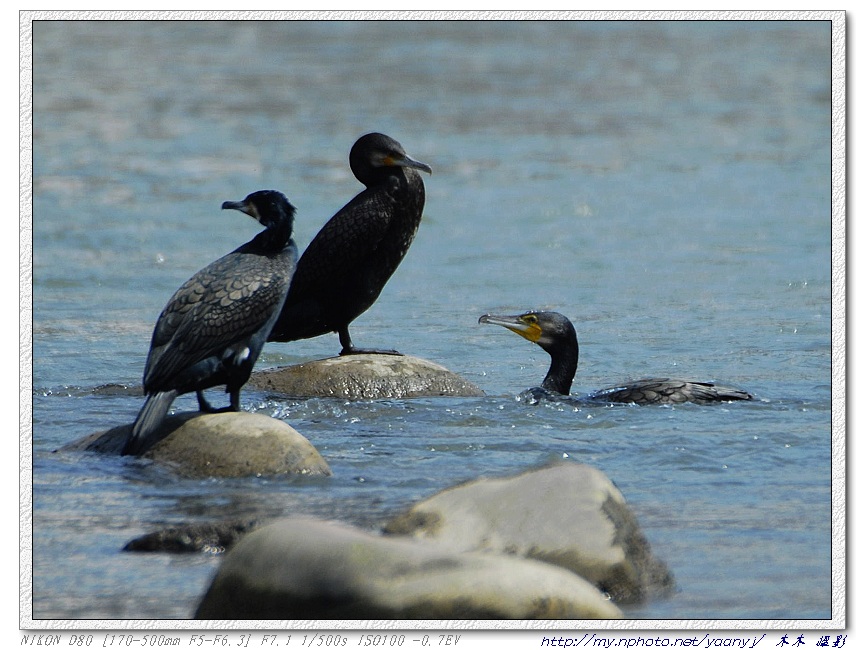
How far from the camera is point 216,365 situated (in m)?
6.73

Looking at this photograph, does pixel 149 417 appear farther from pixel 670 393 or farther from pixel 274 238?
pixel 670 393

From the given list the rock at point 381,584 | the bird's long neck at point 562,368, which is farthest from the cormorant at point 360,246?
the rock at point 381,584

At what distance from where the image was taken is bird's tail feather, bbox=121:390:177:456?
21.2ft

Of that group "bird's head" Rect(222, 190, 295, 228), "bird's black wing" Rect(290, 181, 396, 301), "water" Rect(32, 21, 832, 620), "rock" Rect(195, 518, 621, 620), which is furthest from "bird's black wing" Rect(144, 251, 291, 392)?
"rock" Rect(195, 518, 621, 620)

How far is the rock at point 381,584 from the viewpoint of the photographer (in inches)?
177

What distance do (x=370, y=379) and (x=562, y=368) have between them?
1.21 metres

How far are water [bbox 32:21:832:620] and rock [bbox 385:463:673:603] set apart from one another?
16 centimetres

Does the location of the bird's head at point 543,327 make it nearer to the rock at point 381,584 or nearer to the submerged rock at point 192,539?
the submerged rock at point 192,539

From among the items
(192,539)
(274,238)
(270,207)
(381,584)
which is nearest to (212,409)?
(274,238)

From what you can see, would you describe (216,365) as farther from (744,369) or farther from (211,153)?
(211,153)

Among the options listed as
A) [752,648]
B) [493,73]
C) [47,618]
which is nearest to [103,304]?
[47,618]

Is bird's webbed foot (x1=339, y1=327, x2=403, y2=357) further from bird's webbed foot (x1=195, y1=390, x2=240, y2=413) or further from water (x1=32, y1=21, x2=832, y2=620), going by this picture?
bird's webbed foot (x1=195, y1=390, x2=240, y2=413)

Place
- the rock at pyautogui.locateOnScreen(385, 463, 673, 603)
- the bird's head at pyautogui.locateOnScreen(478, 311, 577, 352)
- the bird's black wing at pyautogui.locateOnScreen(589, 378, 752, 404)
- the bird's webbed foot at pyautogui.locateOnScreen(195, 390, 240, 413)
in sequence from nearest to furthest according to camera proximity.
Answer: the rock at pyautogui.locateOnScreen(385, 463, 673, 603)
the bird's webbed foot at pyautogui.locateOnScreen(195, 390, 240, 413)
the bird's black wing at pyautogui.locateOnScreen(589, 378, 752, 404)
the bird's head at pyautogui.locateOnScreen(478, 311, 577, 352)

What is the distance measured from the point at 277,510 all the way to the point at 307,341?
454 cm
